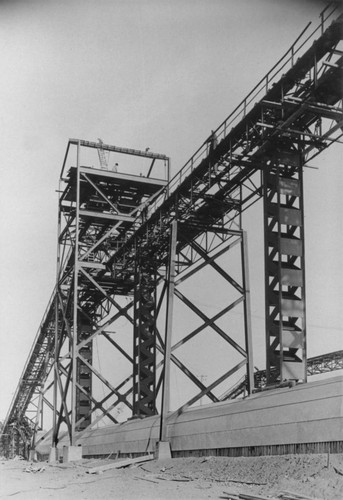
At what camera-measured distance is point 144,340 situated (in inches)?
1030

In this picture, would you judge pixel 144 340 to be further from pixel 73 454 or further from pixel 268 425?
pixel 268 425

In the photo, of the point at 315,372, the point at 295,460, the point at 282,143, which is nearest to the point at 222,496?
the point at 295,460

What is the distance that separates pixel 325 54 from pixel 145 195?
1652 centimetres

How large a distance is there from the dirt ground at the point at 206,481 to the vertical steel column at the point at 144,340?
Answer: 9035 millimetres

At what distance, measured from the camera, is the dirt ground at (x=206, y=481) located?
9.33 m

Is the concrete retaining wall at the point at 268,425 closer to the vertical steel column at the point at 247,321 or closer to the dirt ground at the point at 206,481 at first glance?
the dirt ground at the point at 206,481

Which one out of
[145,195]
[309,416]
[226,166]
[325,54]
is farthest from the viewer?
[145,195]

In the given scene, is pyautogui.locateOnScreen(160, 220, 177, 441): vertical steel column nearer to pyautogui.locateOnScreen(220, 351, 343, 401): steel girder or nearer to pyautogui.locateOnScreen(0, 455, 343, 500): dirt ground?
pyautogui.locateOnScreen(0, 455, 343, 500): dirt ground

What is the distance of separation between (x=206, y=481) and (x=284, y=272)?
17.1ft

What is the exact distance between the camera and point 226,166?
17.9 m

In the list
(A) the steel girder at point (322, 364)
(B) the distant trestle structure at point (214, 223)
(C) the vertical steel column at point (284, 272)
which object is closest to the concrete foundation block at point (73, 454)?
(B) the distant trestle structure at point (214, 223)

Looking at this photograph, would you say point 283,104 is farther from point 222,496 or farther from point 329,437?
point 222,496

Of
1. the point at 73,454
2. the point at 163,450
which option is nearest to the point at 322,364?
the point at 73,454

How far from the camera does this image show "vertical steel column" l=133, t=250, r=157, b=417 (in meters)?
25.0
